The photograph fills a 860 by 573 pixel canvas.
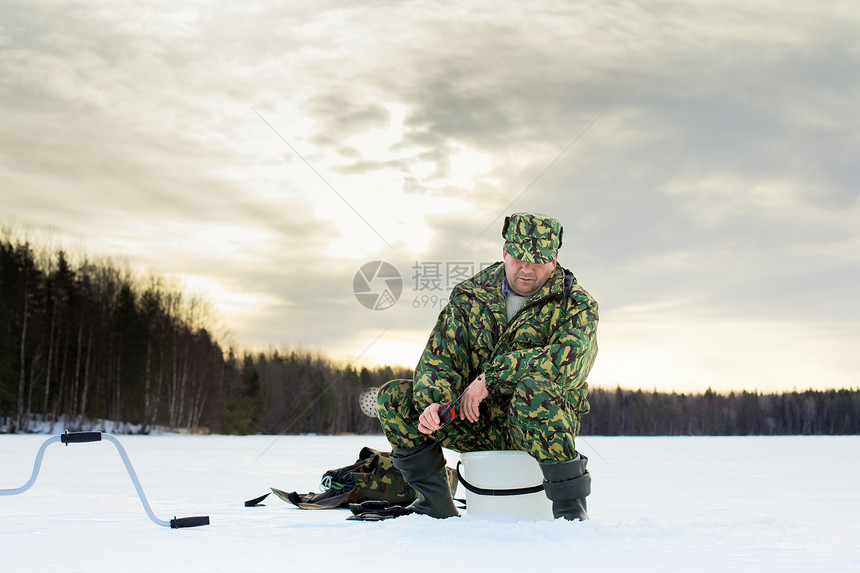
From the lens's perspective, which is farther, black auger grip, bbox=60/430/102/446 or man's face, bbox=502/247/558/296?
man's face, bbox=502/247/558/296

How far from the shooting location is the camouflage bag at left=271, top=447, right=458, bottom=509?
4398 mm

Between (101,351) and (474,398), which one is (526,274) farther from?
(101,351)

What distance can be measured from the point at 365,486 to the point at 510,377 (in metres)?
1.61

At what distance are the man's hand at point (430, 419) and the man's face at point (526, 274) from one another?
0.74m

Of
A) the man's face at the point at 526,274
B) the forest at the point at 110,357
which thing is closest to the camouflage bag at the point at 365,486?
the man's face at the point at 526,274

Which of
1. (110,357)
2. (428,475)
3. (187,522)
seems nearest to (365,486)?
(428,475)

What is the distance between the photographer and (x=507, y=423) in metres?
3.46

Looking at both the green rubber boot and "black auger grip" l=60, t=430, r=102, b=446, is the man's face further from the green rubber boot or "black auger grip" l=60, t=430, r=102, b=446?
"black auger grip" l=60, t=430, r=102, b=446

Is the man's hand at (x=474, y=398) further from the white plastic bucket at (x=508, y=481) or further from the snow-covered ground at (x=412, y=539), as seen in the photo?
the snow-covered ground at (x=412, y=539)

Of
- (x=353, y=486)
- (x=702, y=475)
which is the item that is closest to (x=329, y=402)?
(x=702, y=475)

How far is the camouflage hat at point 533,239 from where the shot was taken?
11.6 feet

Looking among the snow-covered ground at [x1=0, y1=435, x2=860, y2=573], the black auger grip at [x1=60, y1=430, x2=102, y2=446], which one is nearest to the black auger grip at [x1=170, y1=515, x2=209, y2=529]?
the snow-covered ground at [x1=0, y1=435, x2=860, y2=573]

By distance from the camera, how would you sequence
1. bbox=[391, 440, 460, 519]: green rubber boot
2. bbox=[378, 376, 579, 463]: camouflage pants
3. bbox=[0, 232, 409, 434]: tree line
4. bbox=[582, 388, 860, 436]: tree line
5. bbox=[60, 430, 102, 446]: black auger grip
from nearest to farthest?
bbox=[378, 376, 579, 463]: camouflage pants < bbox=[60, 430, 102, 446]: black auger grip < bbox=[391, 440, 460, 519]: green rubber boot < bbox=[0, 232, 409, 434]: tree line < bbox=[582, 388, 860, 436]: tree line

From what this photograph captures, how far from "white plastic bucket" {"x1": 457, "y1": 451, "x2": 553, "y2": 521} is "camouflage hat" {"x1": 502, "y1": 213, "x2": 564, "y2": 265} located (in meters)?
0.90
